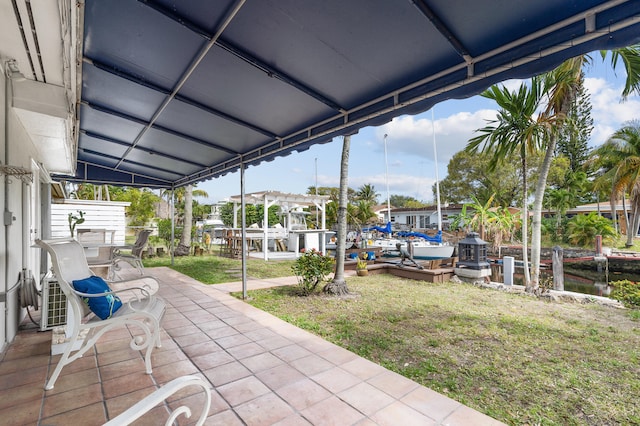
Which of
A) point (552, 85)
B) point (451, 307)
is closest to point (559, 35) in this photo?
point (451, 307)

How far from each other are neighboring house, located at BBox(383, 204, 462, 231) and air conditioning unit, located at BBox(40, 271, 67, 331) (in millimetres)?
29370

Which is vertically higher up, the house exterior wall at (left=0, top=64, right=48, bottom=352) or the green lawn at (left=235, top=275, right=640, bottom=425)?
the house exterior wall at (left=0, top=64, right=48, bottom=352)

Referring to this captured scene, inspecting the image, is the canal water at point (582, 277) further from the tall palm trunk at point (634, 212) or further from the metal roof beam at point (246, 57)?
the metal roof beam at point (246, 57)

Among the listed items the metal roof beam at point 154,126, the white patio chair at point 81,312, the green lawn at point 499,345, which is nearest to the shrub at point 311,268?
the green lawn at point 499,345

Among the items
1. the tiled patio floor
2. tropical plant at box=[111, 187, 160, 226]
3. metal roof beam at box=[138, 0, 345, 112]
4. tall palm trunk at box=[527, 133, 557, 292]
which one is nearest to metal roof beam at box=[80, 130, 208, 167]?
the tiled patio floor

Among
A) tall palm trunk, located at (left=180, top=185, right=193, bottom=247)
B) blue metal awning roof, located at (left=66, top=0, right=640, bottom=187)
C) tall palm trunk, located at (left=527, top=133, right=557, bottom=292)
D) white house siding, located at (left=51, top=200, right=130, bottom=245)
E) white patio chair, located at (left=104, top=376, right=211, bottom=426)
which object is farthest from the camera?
tall palm trunk, located at (left=180, top=185, right=193, bottom=247)

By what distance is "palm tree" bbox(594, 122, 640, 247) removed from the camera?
16.2 meters

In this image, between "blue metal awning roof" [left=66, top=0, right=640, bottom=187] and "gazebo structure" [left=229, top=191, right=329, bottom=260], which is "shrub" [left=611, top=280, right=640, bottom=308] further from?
"gazebo structure" [left=229, top=191, right=329, bottom=260]

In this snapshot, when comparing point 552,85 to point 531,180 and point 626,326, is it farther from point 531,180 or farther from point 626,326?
point 531,180

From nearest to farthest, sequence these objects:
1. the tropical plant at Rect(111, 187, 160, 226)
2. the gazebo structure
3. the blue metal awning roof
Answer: the blue metal awning roof → the gazebo structure → the tropical plant at Rect(111, 187, 160, 226)

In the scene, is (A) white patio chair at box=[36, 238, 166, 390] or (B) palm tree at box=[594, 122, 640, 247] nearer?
(A) white patio chair at box=[36, 238, 166, 390]

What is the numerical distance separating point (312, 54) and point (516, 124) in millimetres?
6488

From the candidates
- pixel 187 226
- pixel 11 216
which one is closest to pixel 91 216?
pixel 187 226

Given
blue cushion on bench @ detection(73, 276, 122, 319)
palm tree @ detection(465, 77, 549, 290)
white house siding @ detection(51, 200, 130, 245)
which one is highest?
palm tree @ detection(465, 77, 549, 290)
